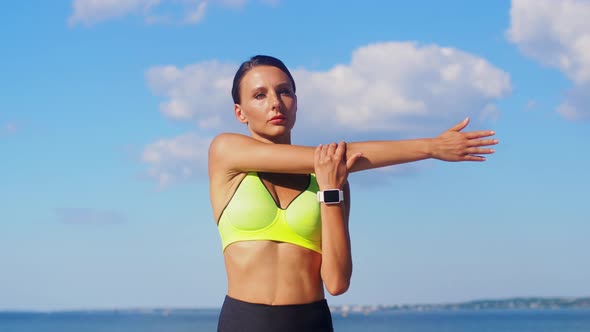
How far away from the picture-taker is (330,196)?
4.44 meters

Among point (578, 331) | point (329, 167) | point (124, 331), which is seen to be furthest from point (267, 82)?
point (124, 331)

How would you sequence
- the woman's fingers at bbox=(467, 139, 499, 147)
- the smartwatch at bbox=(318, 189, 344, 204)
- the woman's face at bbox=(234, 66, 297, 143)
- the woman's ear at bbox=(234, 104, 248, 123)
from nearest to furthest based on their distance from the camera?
the woman's fingers at bbox=(467, 139, 499, 147)
the smartwatch at bbox=(318, 189, 344, 204)
the woman's face at bbox=(234, 66, 297, 143)
the woman's ear at bbox=(234, 104, 248, 123)

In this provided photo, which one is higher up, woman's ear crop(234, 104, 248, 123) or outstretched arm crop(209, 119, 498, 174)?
woman's ear crop(234, 104, 248, 123)

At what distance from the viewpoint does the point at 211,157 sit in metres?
4.84

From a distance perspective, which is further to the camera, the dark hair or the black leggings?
the dark hair

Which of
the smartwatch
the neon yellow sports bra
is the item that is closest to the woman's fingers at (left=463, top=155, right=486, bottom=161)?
the smartwatch

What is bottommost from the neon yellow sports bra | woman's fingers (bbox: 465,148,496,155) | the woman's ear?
the neon yellow sports bra

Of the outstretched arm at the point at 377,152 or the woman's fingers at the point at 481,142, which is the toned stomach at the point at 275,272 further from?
the woman's fingers at the point at 481,142

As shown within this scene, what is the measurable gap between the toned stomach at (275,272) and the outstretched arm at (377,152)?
423 mm

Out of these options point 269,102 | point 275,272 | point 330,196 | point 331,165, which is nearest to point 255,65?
point 269,102

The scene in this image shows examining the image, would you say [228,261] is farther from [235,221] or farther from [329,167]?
[329,167]

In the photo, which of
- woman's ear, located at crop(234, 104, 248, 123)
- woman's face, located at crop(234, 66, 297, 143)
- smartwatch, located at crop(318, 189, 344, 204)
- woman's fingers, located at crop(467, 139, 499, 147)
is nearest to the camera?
woman's fingers, located at crop(467, 139, 499, 147)

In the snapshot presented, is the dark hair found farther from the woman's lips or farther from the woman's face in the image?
the woman's lips

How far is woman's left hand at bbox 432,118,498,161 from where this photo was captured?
4.39m
